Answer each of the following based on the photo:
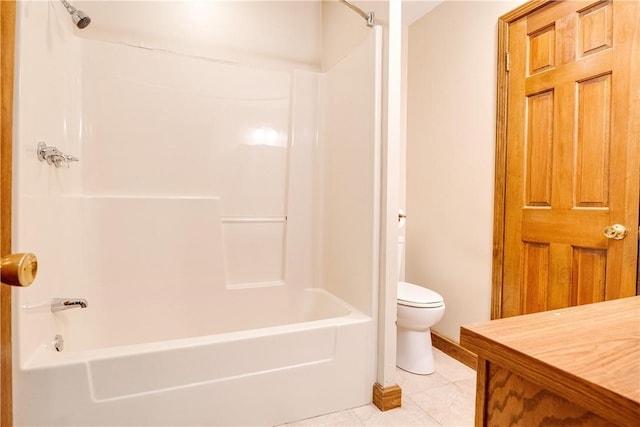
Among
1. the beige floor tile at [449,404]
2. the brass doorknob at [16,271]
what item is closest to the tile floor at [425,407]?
the beige floor tile at [449,404]

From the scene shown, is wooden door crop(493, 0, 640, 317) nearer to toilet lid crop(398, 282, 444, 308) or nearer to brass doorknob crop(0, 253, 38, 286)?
toilet lid crop(398, 282, 444, 308)

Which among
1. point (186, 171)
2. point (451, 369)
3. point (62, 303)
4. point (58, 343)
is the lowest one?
point (451, 369)

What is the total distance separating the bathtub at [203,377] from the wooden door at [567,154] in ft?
3.12

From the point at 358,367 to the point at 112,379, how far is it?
1.05 metres

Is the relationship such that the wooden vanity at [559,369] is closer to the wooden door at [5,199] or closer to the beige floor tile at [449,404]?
the wooden door at [5,199]

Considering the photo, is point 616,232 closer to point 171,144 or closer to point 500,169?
point 500,169

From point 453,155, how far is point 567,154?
72 cm

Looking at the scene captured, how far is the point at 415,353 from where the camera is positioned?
6.70 feet

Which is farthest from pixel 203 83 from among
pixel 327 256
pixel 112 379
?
pixel 112 379

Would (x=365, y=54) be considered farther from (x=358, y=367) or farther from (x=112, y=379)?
(x=112, y=379)

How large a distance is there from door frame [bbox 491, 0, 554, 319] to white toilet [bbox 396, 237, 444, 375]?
0.32 meters

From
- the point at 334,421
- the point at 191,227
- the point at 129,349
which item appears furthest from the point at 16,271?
the point at 191,227

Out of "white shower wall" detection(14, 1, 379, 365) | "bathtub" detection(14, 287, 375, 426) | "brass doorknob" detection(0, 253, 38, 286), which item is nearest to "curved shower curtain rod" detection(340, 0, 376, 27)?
"white shower wall" detection(14, 1, 379, 365)

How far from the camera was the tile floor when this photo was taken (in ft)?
5.09
